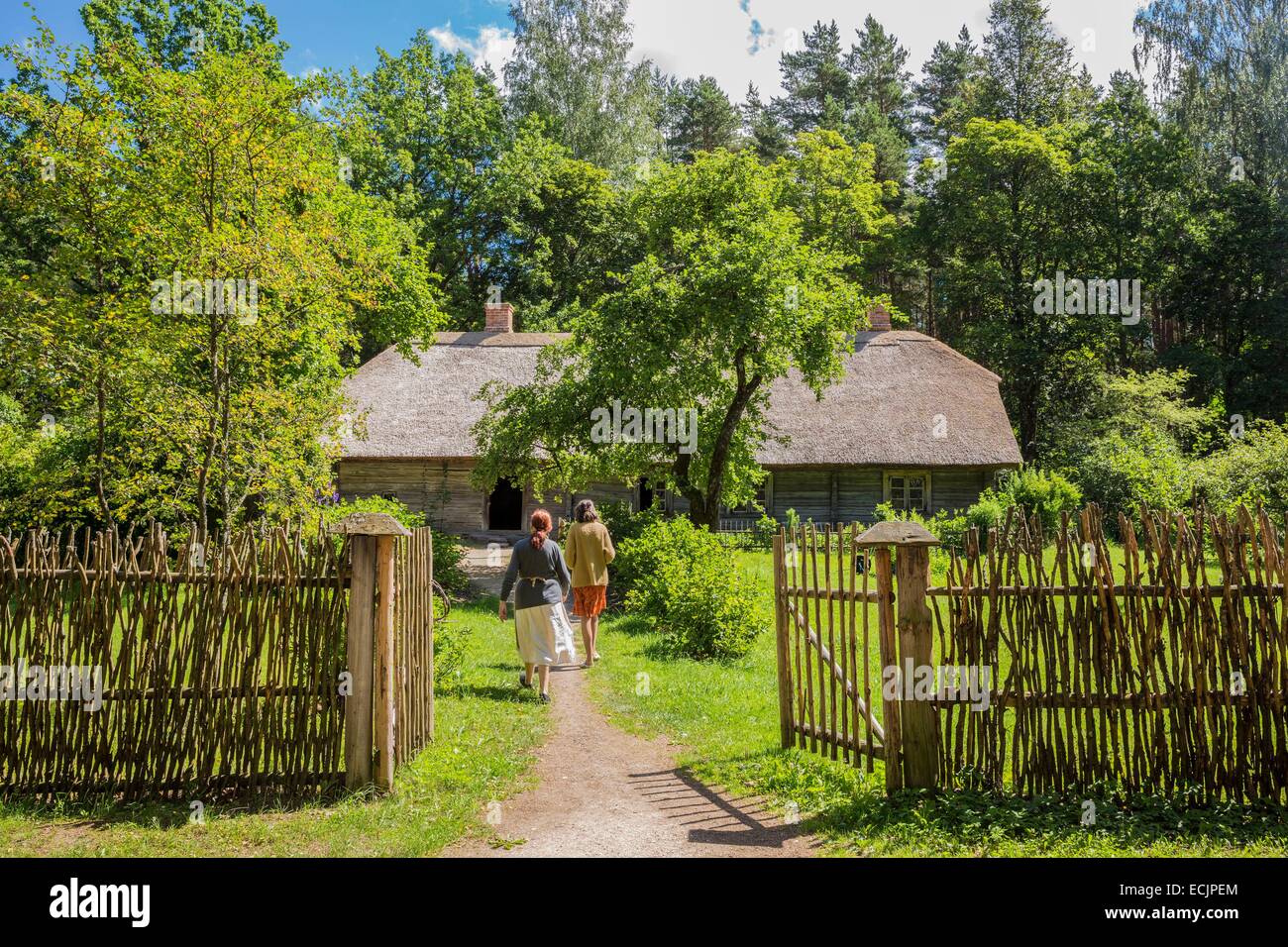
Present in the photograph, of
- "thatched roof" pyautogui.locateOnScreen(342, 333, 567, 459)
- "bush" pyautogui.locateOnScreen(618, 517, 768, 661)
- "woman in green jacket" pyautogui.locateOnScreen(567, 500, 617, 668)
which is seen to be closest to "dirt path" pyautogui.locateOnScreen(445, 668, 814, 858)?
"woman in green jacket" pyautogui.locateOnScreen(567, 500, 617, 668)

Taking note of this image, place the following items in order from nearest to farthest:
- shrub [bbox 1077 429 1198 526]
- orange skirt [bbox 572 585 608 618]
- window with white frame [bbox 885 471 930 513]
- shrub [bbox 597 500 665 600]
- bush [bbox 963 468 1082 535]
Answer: orange skirt [bbox 572 585 608 618], shrub [bbox 597 500 665 600], bush [bbox 963 468 1082 535], shrub [bbox 1077 429 1198 526], window with white frame [bbox 885 471 930 513]

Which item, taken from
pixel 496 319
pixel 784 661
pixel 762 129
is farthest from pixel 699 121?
pixel 784 661

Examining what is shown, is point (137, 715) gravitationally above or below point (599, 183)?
below

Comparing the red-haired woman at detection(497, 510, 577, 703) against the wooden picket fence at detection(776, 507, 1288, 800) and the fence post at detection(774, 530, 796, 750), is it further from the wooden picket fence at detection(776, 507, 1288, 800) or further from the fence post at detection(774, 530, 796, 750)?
the wooden picket fence at detection(776, 507, 1288, 800)

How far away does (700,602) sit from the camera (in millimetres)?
11156

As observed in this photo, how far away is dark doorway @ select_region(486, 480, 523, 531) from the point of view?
26.0 meters

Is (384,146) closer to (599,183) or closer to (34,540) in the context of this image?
(599,183)

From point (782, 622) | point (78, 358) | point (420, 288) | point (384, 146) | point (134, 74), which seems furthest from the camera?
point (384, 146)

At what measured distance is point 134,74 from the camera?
1207 centimetres

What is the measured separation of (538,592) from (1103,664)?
15.8 feet

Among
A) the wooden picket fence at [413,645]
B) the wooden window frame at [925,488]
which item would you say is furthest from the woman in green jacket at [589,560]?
the wooden window frame at [925,488]

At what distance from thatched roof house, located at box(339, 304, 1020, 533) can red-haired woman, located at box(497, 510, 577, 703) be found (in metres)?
15.5

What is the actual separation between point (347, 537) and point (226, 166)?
7853mm
